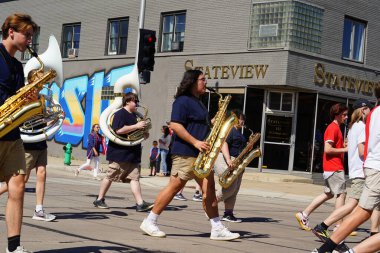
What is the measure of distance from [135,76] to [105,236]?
608 centimetres

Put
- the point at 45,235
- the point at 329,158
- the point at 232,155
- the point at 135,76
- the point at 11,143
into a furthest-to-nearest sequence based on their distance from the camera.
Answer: the point at 135,76
the point at 232,155
the point at 329,158
the point at 45,235
the point at 11,143

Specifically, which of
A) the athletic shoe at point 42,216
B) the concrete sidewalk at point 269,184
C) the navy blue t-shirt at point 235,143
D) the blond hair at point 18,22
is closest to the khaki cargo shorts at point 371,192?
the blond hair at point 18,22

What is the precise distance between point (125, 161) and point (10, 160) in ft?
16.8

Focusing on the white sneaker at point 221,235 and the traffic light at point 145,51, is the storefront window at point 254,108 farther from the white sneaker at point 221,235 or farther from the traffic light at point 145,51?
the white sneaker at point 221,235

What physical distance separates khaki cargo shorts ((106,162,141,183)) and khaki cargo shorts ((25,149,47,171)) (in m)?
1.77

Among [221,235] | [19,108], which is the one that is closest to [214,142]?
[221,235]

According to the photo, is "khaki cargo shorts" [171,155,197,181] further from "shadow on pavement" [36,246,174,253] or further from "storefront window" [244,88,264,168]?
"storefront window" [244,88,264,168]

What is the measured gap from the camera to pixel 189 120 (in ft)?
28.7

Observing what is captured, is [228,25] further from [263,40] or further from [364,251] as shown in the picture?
[364,251]

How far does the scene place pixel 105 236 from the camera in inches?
328

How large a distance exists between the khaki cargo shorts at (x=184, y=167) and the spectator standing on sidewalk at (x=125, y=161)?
2859mm

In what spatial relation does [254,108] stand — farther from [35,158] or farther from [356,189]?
[35,158]

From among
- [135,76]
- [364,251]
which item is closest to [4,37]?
[364,251]

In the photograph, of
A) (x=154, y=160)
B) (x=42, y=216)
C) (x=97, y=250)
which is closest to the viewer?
(x=97, y=250)
